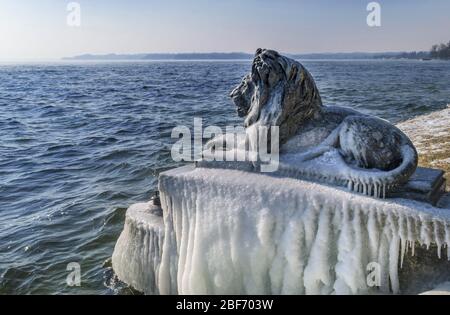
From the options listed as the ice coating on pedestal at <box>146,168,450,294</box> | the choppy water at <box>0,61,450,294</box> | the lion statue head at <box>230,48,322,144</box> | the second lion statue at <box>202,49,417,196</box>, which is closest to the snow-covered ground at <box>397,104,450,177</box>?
the second lion statue at <box>202,49,417,196</box>

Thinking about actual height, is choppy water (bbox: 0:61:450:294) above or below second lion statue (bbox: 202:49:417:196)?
below

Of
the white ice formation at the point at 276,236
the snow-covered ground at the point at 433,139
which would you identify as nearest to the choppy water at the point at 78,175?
the white ice formation at the point at 276,236

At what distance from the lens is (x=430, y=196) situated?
5.31 m

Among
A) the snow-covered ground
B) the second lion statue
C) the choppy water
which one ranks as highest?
the second lion statue

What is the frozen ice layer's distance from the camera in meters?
6.53

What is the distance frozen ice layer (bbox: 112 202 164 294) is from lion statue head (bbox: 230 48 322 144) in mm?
2108

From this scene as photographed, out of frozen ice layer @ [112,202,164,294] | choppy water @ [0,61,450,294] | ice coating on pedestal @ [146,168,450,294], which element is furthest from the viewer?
choppy water @ [0,61,450,294]

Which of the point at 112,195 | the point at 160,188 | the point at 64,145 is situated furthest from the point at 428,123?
the point at 64,145

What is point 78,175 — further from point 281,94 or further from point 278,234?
point 278,234

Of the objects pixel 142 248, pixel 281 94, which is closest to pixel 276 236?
pixel 281 94

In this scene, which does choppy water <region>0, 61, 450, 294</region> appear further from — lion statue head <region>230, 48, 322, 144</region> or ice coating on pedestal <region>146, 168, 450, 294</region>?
lion statue head <region>230, 48, 322, 144</region>
